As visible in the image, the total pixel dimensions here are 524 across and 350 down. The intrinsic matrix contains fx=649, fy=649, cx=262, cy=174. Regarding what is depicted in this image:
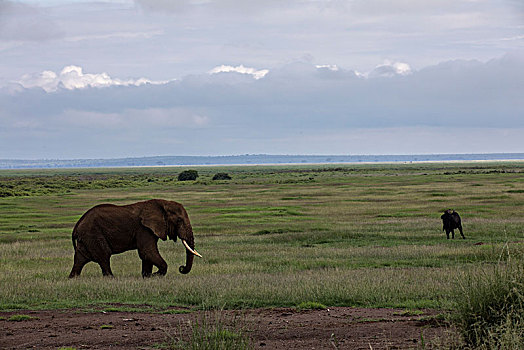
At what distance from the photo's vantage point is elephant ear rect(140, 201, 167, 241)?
17531 mm

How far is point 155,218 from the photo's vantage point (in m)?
17.7

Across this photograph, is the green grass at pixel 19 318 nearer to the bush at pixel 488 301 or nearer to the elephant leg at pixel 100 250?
the elephant leg at pixel 100 250

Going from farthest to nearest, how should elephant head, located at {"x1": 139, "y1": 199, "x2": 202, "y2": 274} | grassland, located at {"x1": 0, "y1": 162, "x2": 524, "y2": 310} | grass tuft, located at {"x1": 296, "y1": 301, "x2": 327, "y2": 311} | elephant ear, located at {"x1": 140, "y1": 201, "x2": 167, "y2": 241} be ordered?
elephant head, located at {"x1": 139, "y1": 199, "x2": 202, "y2": 274}
elephant ear, located at {"x1": 140, "y1": 201, "x2": 167, "y2": 241}
grassland, located at {"x1": 0, "y1": 162, "x2": 524, "y2": 310}
grass tuft, located at {"x1": 296, "y1": 301, "x2": 327, "y2": 311}

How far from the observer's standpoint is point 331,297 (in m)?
14.0

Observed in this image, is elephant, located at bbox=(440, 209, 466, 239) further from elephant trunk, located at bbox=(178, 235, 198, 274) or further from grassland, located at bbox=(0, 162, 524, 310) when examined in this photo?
elephant trunk, located at bbox=(178, 235, 198, 274)

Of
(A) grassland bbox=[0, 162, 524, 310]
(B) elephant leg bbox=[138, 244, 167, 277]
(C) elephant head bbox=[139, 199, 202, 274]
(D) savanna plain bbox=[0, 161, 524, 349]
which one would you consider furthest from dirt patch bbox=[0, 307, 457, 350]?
(C) elephant head bbox=[139, 199, 202, 274]

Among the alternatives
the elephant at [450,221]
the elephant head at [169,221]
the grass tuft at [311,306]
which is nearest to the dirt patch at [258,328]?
the grass tuft at [311,306]

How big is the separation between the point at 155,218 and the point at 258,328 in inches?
306

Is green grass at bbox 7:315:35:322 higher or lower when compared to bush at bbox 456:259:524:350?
lower

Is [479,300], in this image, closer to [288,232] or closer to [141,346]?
[141,346]

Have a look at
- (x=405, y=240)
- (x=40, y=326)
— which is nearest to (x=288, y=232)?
(x=405, y=240)

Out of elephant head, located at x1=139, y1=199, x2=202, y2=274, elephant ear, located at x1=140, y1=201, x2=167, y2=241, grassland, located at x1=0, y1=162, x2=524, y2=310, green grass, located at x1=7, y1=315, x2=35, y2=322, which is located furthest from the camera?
elephant head, located at x1=139, y1=199, x2=202, y2=274

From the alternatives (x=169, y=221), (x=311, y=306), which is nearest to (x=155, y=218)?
(x=169, y=221)

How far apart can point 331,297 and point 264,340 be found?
399cm
